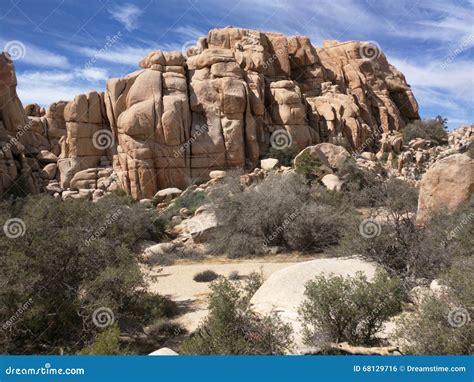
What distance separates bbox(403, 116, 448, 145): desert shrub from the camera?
4012 cm

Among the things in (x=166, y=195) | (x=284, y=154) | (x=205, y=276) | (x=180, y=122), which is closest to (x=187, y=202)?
(x=166, y=195)

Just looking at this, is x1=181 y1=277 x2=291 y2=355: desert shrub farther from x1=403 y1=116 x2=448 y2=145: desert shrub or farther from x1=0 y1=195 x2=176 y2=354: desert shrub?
x1=403 y1=116 x2=448 y2=145: desert shrub

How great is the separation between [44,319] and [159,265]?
8123mm

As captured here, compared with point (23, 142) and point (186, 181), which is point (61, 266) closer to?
point (186, 181)

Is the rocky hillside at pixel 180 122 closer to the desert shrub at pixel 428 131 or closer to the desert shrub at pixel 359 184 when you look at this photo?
the desert shrub at pixel 428 131

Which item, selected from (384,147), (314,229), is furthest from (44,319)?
(384,147)

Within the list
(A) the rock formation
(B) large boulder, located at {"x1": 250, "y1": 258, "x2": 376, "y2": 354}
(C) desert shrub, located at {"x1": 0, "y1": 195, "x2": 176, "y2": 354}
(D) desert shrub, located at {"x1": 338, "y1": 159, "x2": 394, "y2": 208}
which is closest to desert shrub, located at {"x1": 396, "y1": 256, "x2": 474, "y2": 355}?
(B) large boulder, located at {"x1": 250, "y1": 258, "x2": 376, "y2": 354}

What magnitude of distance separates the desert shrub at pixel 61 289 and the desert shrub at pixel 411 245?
5269 mm

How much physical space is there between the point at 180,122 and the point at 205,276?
19345 millimetres

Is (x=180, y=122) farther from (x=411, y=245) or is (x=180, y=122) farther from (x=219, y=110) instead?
(x=411, y=245)

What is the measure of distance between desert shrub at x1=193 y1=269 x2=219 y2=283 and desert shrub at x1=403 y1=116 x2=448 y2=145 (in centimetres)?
3289

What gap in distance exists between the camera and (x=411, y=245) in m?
9.73

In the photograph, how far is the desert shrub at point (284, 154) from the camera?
31.8m

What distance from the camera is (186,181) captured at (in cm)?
3047
